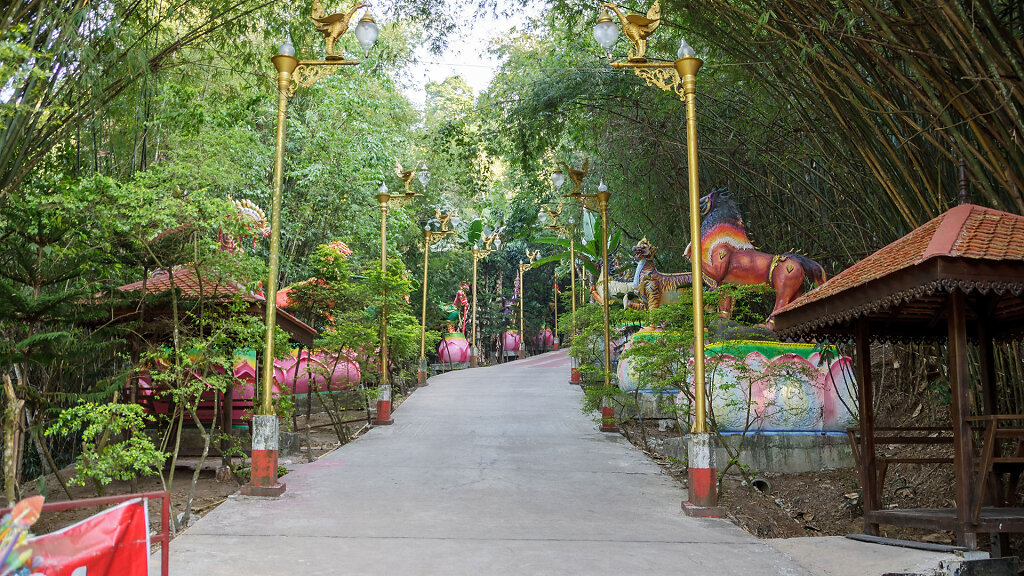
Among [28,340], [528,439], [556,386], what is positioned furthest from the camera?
[556,386]

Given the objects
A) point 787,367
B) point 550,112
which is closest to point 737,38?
point 787,367

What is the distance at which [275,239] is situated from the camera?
8.51 metres

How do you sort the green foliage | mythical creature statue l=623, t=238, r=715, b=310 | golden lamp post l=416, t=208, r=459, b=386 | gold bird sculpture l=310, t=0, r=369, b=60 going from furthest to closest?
golden lamp post l=416, t=208, r=459, b=386, mythical creature statue l=623, t=238, r=715, b=310, gold bird sculpture l=310, t=0, r=369, b=60, the green foliage

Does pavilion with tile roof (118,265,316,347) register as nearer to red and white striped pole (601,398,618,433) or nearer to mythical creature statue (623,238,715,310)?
red and white striped pole (601,398,618,433)

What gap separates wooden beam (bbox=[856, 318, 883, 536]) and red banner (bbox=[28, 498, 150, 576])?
18.8 ft

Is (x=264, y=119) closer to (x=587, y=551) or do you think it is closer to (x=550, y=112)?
(x=550, y=112)

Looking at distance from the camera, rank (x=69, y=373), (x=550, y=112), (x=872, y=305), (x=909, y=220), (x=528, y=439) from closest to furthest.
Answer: (x=872, y=305)
(x=909, y=220)
(x=69, y=373)
(x=528, y=439)
(x=550, y=112)

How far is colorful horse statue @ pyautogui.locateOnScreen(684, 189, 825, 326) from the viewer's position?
11586 mm

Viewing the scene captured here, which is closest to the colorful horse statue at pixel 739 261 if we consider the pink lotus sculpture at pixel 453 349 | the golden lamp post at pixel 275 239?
the golden lamp post at pixel 275 239

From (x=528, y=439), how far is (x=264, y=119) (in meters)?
10.9

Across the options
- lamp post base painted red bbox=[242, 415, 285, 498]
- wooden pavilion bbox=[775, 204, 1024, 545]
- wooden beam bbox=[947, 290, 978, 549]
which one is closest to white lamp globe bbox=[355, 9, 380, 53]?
lamp post base painted red bbox=[242, 415, 285, 498]

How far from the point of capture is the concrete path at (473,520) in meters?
5.80

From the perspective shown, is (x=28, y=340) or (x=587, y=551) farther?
(x=28, y=340)

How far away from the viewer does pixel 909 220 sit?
25.1ft
